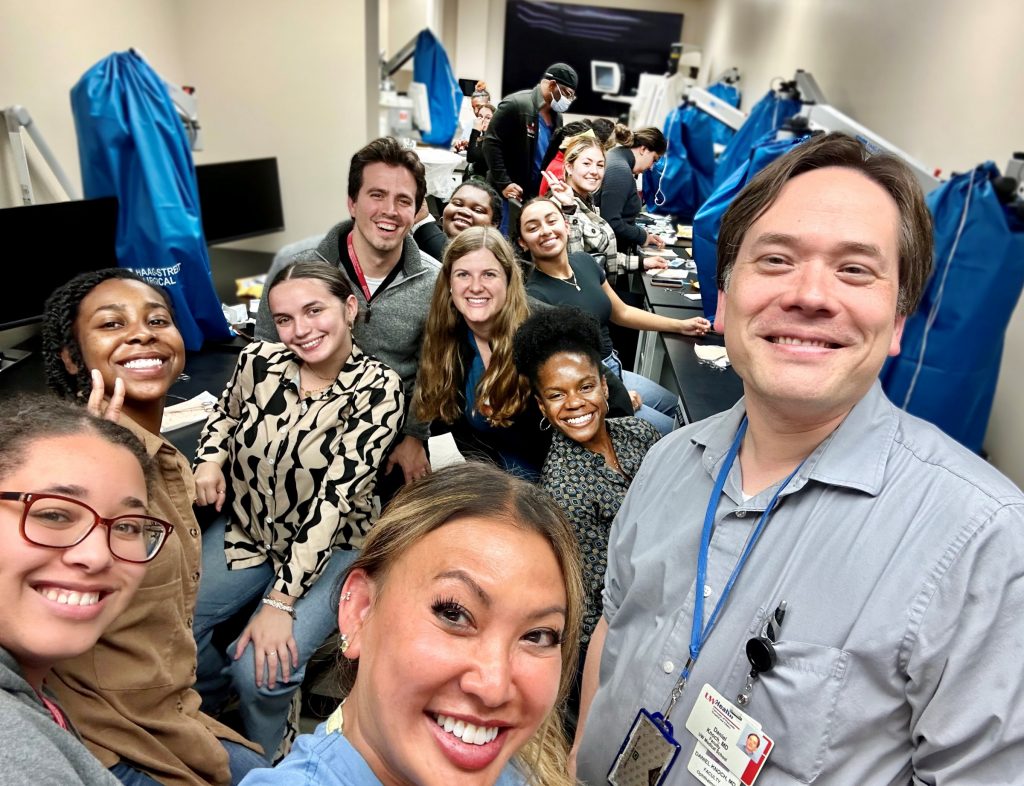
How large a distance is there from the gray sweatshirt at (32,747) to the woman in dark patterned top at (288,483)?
2.71ft

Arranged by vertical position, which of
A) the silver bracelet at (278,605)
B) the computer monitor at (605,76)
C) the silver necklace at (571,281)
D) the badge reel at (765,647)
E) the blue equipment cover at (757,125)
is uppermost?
the computer monitor at (605,76)

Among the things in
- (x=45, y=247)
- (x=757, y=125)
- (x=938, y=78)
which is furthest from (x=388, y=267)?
(x=938, y=78)

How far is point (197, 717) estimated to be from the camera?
143 cm

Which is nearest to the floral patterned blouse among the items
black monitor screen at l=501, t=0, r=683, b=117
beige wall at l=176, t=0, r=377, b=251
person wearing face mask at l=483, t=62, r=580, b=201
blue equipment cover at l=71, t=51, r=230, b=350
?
person wearing face mask at l=483, t=62, r=580, b=201

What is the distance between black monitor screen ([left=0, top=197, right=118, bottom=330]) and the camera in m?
2.39

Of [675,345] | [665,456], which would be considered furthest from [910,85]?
[665,456]

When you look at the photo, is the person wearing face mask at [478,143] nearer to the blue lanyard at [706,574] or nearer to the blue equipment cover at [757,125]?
the blue equipment cover at [757,125]

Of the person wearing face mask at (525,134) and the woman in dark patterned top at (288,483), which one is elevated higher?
the person wearing face mask at (525,134)

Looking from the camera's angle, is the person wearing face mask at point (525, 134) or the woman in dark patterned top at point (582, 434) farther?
the person wearing face mask at point (525, 134)

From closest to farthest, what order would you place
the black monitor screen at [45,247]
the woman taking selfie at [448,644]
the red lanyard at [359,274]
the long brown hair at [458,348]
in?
the woman taking selfie at [448,644] → the long brown hair at [458,348] → the red lanyard at [359,274] → the black monitor screen at [45,247]

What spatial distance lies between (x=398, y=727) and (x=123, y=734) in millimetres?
818

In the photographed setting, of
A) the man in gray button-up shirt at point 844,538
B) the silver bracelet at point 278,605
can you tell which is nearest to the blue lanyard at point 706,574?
the man in gray button-up shirt at point 844,538

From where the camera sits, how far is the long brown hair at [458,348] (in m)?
2.09

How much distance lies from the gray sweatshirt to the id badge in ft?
2.58
